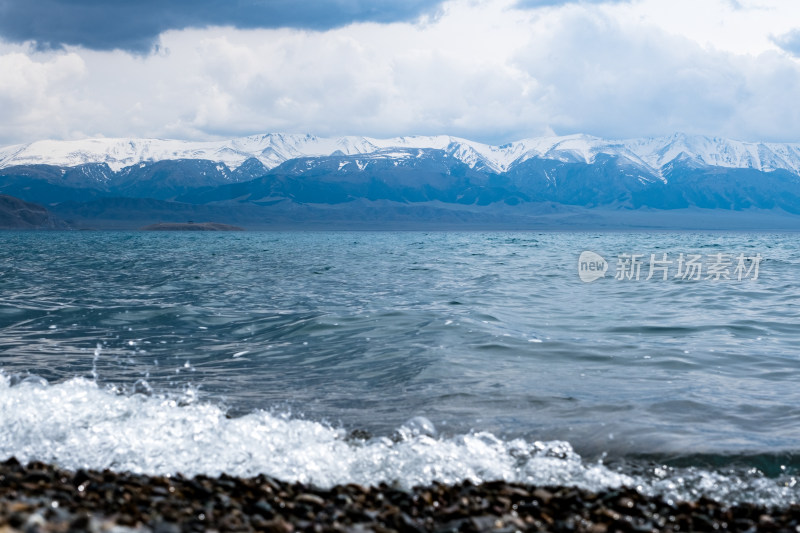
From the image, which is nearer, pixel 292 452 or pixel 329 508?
pixel 329 508

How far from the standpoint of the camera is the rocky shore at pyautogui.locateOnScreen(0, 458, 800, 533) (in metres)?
5.70

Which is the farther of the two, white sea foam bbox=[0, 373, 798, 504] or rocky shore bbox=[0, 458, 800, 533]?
white sea foam bbox=[0, 373, 798, 504]

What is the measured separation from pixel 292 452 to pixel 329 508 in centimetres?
206

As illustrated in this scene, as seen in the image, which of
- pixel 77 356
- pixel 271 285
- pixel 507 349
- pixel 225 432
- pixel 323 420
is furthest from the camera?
pixel 271 285

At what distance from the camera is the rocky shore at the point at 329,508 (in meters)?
5.70

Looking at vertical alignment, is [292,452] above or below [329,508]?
below

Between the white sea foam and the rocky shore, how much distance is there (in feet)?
1.82

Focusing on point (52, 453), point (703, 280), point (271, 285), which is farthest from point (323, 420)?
point (703, 280)

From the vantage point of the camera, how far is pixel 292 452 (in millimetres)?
8445

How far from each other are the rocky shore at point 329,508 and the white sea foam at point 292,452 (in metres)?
0.56

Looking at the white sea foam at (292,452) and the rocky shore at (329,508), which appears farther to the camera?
the white sea foam at (292,452)

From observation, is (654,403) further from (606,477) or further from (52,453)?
(52,453)

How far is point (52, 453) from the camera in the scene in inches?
332

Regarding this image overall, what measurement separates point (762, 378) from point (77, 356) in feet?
39.9
